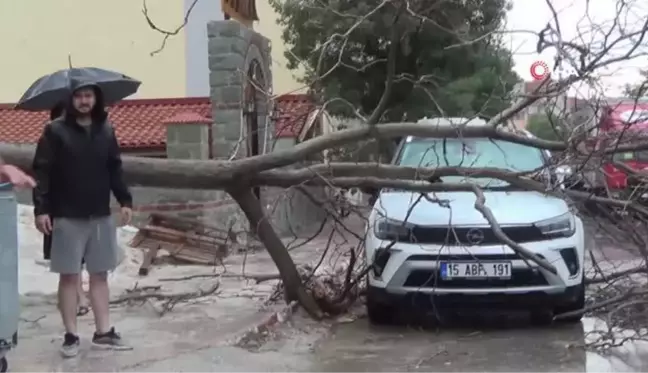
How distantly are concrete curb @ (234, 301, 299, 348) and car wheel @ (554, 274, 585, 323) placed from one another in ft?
6.78

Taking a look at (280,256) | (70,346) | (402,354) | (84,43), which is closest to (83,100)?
(70,346)

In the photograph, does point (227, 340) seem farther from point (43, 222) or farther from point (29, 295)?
point (29, 295)

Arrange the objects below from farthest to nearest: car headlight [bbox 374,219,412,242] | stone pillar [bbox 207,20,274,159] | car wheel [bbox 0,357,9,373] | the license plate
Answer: stone pillar [bbox 207,20,274,159] < car headlight [bbox 374,219,412,242] < the license plate < car wheel [bbox 0,357,9,373]

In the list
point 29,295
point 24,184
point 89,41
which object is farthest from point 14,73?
point 24,184

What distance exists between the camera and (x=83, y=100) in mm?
6355

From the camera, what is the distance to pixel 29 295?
352 inches

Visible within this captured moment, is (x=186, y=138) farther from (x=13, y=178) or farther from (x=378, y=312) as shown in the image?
(x=13, y=178)

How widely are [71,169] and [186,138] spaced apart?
323 inches

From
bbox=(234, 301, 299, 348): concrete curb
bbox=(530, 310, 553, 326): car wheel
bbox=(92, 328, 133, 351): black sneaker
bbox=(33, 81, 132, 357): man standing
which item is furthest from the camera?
bbox=(530, 310, 553, 326): car wheel

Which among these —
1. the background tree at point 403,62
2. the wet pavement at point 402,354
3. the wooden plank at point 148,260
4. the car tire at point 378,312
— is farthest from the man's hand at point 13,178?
the background tree at point 403,62

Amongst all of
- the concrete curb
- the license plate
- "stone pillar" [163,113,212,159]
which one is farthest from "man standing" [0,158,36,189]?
"stone pillar" [163,113,212,159]

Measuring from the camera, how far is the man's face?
634 cm

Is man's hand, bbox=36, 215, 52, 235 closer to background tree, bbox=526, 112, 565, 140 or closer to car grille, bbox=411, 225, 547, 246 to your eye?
car grille, bbox=411, 225, 547, 246

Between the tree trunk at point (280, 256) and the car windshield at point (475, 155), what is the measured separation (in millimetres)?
1260
